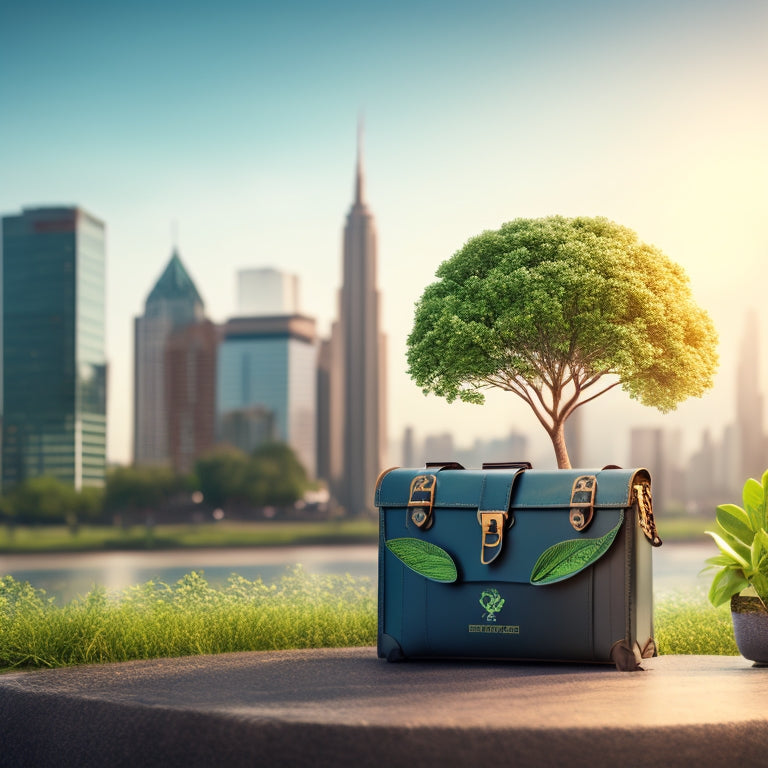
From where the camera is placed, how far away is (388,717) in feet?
9.79

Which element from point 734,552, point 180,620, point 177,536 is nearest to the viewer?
point 734,552

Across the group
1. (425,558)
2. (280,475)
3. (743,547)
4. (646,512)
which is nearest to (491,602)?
(425,558)

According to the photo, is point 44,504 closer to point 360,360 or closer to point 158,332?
point 360,360

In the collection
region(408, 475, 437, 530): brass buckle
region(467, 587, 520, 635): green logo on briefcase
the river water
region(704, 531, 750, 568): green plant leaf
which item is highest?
region(408, 475, 437, 530): brass buckle

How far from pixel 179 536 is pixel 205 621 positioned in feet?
293

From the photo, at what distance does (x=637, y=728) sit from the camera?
290 centimetres

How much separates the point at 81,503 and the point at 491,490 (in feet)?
306

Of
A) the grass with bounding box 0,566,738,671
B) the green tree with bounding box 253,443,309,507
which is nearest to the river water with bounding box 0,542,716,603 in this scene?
the green tree with bounding box 253,443,309,507

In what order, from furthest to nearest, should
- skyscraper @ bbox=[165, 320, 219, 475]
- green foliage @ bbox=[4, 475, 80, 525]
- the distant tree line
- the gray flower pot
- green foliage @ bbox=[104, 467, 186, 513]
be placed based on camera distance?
1. skyscraper @ bbox=[165, 320, 219, 475]
2. green foliage @ bbox=[4, 475, 80, 525]
3. green foliage @ bbox=[104, 467, 186, 513]
4. the distant tree line
5. the gray flower pot

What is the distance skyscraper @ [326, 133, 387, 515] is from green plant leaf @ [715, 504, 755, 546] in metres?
90.4

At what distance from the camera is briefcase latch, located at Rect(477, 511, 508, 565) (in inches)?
174

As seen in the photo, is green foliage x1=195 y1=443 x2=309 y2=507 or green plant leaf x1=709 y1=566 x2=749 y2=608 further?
green foliage x1=195 y1=443 x2=309 y2=507

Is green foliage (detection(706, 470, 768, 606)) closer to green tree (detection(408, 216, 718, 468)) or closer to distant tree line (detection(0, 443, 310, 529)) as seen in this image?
green tree (detection(408, 216, 718, 468))

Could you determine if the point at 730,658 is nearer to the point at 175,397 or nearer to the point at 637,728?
the point at 637,728
